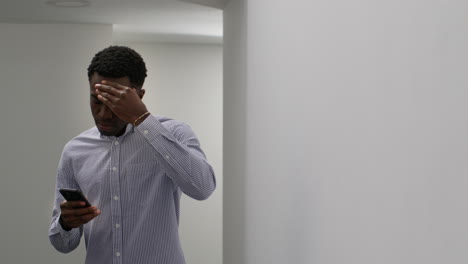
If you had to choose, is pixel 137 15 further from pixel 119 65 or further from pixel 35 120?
pixel 119 65

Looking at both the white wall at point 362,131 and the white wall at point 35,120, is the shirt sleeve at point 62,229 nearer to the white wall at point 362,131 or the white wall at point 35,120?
the white wall at point 362,131

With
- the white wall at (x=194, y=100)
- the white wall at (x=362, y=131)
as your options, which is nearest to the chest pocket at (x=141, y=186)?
the white wall at (x=362, y=131)

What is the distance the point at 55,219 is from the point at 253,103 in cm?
110

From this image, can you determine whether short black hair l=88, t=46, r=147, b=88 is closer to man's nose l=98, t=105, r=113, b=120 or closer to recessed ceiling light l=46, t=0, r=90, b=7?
man's nose l=98, t=105, r=113, b=120

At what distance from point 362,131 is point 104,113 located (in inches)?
42.8

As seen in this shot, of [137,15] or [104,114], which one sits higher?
[137,15]

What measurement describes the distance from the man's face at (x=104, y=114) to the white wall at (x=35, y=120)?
3910 millimetres

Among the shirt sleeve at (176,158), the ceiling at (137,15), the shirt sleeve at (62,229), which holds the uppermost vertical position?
the ceiling at (137,15)

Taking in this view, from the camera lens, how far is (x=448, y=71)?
130 centimetres

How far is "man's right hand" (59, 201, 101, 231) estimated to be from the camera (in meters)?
2.47

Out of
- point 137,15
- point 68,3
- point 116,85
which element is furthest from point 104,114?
point 137,15

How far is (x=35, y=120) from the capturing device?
6348 mm

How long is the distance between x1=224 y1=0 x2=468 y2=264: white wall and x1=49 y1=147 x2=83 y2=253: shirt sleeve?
0.76 m

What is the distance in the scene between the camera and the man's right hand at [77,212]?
2.47 m
